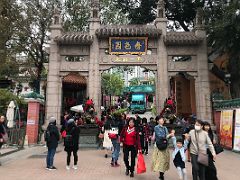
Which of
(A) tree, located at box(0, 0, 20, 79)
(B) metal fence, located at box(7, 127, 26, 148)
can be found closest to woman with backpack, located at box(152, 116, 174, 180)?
(B) metal fence, located at box(7, 127, 26, 148)

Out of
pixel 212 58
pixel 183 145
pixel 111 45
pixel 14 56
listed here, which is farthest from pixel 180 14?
pixel 183 145

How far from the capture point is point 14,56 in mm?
21094

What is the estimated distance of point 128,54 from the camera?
1653cm

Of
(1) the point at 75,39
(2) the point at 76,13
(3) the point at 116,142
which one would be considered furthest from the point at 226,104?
(2) the point at 76,13

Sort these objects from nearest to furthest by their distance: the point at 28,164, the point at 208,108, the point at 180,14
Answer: the point at 28,164 < the point at 208,108 < the point at 180,14

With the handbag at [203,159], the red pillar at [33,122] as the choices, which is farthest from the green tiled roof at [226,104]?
the red pillar at [33,122]

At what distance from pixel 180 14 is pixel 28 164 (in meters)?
14.6

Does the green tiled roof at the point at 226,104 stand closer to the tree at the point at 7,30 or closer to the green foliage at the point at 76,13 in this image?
the green foliage at the point at 76,13

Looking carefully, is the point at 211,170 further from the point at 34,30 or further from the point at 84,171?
the point at 34,30

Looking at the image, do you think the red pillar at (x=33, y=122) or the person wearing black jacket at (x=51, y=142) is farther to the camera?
the red pillar at (x=33, y=122)

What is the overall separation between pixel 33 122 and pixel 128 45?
720 cm

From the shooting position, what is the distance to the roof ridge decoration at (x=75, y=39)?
1609 centimetres

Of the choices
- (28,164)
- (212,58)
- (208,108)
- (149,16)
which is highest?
(149,16)

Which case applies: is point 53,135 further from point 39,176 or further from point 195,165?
point 195,165
